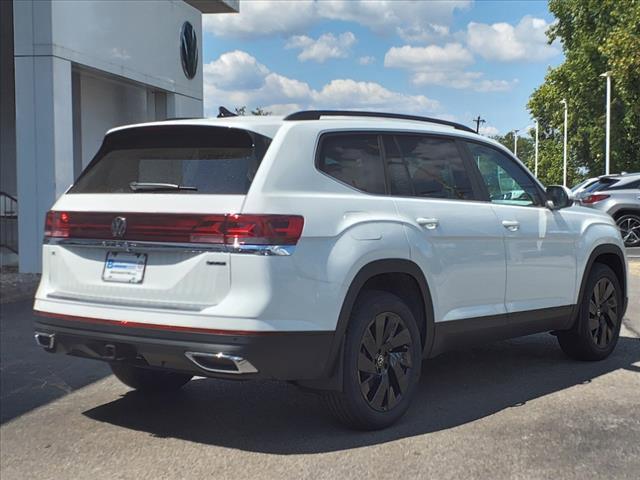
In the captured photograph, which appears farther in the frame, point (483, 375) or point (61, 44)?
point (61, 44)

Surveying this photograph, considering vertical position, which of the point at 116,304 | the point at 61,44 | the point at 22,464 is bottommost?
the point at 22,464

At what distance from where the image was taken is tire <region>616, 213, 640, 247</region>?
16531mm

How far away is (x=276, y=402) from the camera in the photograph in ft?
16.7

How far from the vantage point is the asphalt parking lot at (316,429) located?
387cm

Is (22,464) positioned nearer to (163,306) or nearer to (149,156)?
(163,306)

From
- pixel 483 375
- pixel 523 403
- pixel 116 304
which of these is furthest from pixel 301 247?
pixel 483 375

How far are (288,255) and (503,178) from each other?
2370 mm

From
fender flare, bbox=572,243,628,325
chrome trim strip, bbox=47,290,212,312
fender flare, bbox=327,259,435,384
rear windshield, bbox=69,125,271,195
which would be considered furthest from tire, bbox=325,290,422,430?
fender flare, bbox=572,243,628,325

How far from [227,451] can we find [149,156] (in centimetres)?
178

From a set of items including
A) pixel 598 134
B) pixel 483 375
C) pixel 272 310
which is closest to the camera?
pixel 272 310

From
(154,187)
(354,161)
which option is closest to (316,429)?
(354,161)

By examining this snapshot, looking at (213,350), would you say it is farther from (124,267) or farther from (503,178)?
(503,178)

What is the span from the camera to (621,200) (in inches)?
642

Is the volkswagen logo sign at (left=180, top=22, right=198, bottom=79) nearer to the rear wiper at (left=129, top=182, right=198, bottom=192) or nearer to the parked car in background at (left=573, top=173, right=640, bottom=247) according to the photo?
the parked car in background at (left=573, top=173, right=640, bottom=247)
